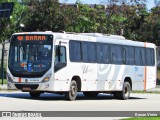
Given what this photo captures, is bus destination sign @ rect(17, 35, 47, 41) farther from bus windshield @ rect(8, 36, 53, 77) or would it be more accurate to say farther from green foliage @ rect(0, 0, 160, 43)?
green foliage @ rect(0, 0, 160, 43)

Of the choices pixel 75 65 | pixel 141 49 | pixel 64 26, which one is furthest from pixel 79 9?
pixel 75 65

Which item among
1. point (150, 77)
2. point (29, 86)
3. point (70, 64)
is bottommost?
Answer: point (29, 86)

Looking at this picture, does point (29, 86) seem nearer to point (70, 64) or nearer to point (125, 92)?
point (70, 64)

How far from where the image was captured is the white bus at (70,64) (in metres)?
26.3

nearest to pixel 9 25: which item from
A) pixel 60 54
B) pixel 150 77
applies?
pixel 150 77

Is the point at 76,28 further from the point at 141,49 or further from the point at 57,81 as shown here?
the point at 57,81

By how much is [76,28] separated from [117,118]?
41.9 meters

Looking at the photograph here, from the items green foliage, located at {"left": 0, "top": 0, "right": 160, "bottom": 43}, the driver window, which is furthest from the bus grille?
green foliage, located at {"left": 0, "top": 0, "right": 160, "bottom": 43}

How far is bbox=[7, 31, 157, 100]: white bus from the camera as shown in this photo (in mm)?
26281

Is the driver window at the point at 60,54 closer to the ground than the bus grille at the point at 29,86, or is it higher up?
higher up

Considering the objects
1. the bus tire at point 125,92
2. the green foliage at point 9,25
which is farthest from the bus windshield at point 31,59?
the green foliage at point 9,25

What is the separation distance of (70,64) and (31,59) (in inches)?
69.3

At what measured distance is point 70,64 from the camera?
27.0 metres

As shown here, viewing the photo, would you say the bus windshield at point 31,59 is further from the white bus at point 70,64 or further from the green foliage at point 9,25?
the green foliage at point 9,25
